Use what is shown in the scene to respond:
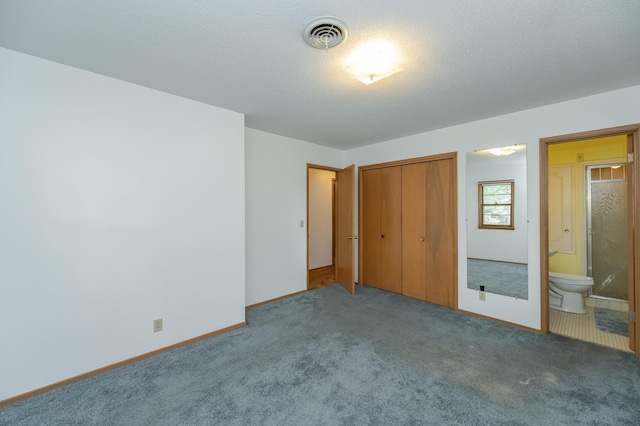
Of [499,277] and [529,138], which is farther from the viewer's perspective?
[499,277]

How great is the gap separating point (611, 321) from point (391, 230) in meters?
2.76

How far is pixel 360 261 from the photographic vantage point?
15.5 ft

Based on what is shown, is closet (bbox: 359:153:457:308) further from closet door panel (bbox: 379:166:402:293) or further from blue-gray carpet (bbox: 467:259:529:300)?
blue-gray carpet (bbox: 467:259:529:300)

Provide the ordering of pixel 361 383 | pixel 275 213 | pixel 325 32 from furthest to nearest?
pixel 275 213 < pixel 361 383 < pixel 325 32

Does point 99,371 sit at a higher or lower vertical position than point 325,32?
lower

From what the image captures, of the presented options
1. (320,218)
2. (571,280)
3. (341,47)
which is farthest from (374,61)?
(320,218)

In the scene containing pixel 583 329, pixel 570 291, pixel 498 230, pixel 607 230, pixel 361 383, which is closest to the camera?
pixel 361 383

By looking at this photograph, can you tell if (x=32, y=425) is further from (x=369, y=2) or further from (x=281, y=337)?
(x=369, y=2)

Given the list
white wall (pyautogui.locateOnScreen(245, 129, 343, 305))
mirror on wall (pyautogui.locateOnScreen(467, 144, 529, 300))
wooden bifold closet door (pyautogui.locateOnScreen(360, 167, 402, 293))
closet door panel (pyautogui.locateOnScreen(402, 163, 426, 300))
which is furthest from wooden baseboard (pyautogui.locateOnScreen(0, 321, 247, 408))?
mirror on wall (pyautogui.locateOnScreen(467, 144, 529, 300))

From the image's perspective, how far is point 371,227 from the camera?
455cm

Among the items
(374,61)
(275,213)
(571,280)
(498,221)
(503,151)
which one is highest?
(374,61)

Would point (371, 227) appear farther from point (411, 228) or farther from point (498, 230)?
point (498, 230)

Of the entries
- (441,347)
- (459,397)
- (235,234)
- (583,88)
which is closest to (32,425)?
(235,234)

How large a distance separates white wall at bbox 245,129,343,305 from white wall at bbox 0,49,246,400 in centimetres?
69
